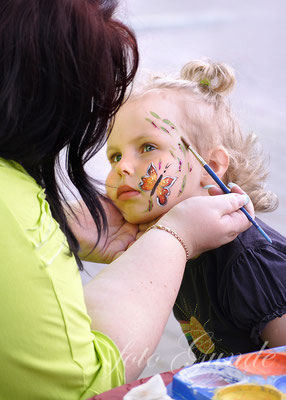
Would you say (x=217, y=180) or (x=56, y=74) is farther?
(x=217, y=180)

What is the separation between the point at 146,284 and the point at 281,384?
22 cm

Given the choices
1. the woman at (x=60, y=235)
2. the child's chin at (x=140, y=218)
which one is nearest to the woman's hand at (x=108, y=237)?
the child's chin at (x=140, y=218)

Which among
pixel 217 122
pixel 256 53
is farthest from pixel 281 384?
pixel 256 53

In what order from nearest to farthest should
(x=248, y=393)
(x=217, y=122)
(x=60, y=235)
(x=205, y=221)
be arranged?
(x=248, y=393) → (x=60, y=235) → (x=205, y=221) → (x=217, y=122)

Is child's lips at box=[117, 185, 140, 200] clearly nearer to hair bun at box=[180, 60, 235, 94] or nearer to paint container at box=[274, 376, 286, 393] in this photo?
hair bun at box=[180, 60, 235, 94]

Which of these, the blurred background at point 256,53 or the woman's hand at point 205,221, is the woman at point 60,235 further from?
the blurred background at point 256,53

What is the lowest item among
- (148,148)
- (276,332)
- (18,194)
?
(276,332)

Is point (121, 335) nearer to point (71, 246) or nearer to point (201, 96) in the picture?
point (71, 246)

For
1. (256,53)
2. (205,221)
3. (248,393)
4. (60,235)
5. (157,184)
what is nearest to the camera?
(248,393)

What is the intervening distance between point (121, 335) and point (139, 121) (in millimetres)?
566

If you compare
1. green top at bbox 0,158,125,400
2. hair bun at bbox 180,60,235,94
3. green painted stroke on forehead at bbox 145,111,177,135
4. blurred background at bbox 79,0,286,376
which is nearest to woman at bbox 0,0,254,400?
green top at bbox 0,158,125,400

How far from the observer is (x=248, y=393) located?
1.94 ft

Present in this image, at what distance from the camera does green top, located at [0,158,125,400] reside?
0.62 metres

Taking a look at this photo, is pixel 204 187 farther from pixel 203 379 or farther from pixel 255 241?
pixel 203 379
